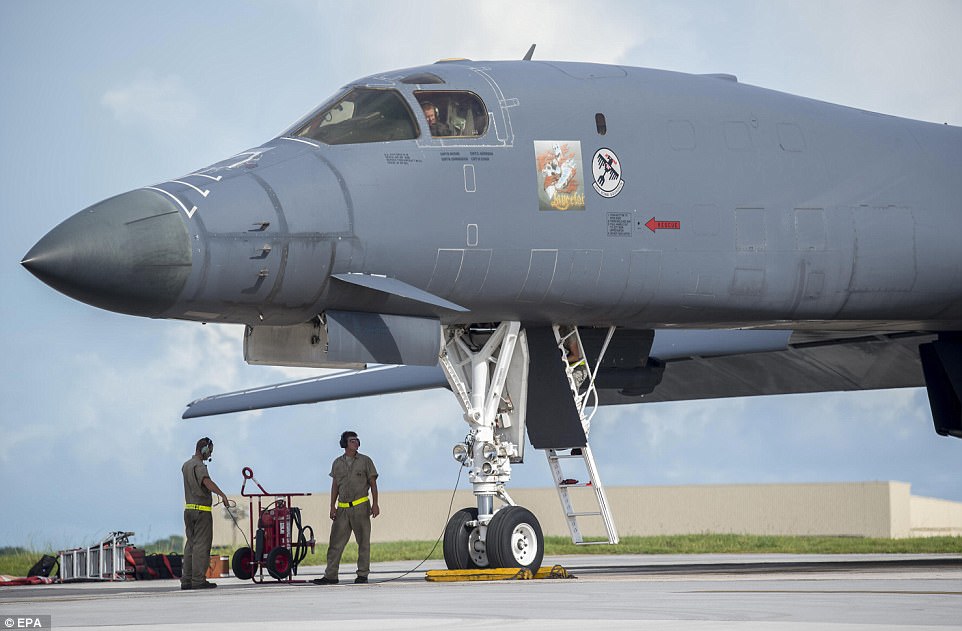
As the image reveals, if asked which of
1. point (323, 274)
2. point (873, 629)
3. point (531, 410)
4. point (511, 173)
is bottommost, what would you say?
point (873, 629)

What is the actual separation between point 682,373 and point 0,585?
13074mm

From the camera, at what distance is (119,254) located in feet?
40.7

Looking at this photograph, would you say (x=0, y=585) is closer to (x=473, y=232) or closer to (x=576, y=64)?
(x=473, y=232)

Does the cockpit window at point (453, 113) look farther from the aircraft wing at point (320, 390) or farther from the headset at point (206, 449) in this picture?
the aircraft wing at point (320, 390)

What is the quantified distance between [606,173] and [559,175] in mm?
526

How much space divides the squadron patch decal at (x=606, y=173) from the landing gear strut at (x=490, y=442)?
1729 mm

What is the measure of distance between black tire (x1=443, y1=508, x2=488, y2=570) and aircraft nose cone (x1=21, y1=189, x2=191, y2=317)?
3958 millimetres

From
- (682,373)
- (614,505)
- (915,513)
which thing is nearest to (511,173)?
(682,373)

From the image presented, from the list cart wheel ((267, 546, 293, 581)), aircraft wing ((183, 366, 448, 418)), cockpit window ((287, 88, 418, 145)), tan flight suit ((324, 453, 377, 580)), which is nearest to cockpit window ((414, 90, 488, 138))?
cockpit window ((287, 88, 418, 145))

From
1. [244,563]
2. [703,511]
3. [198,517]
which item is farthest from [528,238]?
[703,511]

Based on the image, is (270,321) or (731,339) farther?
(731,339)

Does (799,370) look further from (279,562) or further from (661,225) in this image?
(279,562)

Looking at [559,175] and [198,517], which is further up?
[559,175]

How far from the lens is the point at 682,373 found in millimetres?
26094
